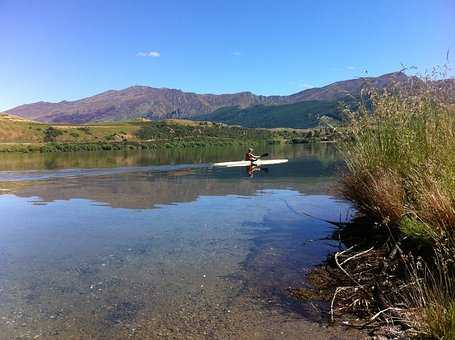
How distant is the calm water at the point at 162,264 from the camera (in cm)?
884

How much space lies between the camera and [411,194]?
37.4ft

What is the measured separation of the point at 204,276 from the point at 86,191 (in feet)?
67.9

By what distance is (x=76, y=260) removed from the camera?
44.5 ft

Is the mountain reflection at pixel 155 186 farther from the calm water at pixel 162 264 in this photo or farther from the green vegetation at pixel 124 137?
the green vegetation at pixel 124 137

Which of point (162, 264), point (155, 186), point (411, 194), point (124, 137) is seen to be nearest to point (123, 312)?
point (162, 264)

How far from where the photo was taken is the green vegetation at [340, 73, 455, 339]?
6.85 metres

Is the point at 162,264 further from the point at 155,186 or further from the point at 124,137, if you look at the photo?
the point at 124,137

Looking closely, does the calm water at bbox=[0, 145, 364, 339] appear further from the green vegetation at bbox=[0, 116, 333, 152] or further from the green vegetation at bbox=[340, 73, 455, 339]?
the green vegetation at bbox=[0, 116, 333, 152]

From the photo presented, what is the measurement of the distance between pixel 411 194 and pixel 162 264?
670 centimetres

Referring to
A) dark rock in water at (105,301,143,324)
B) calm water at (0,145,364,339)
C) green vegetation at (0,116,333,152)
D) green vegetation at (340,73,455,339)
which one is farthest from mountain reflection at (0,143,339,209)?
green vegetation at (0,116,333,152)

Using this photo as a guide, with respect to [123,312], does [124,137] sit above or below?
above

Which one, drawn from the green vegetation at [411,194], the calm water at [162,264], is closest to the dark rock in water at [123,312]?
the calm water at [162,264]

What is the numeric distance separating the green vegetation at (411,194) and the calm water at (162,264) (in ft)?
5.48

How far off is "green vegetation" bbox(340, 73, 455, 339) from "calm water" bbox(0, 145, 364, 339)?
167cm
